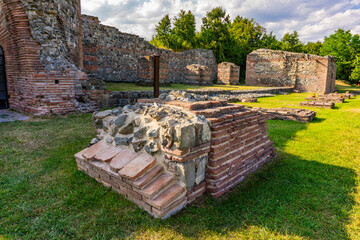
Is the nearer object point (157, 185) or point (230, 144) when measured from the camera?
point (157, 185)

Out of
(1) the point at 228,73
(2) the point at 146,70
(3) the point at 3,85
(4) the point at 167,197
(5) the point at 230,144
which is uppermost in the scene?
(1) the point at 228,73

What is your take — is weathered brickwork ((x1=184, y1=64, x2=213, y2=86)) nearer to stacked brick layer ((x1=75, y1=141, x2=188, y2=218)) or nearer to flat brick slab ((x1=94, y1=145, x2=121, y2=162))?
flat brick slab ((x1=94, y1=145, x2=121, y2=162))

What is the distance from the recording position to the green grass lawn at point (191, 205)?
6.32 feet

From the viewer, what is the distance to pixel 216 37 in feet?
97.7

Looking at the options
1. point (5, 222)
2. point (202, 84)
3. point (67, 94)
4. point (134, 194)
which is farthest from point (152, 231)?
point (202, 84)

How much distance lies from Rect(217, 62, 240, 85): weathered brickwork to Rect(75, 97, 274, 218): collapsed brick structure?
1899 cm

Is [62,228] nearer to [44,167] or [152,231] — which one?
[152,231]

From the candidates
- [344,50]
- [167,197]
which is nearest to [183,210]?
[167,197]

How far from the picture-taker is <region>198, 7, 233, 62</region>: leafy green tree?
28719 mm

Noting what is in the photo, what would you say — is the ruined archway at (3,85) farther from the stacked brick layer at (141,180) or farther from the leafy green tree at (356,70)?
the leafy green tree at (356,70)

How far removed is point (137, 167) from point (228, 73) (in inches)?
802

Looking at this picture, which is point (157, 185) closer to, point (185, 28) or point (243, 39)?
point (185, 28)

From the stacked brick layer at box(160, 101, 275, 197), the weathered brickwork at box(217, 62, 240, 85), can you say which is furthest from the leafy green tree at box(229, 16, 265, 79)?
the stacked brick layer at box(160, 101, 275, 197)

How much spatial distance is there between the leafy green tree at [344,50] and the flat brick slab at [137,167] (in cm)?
3565
